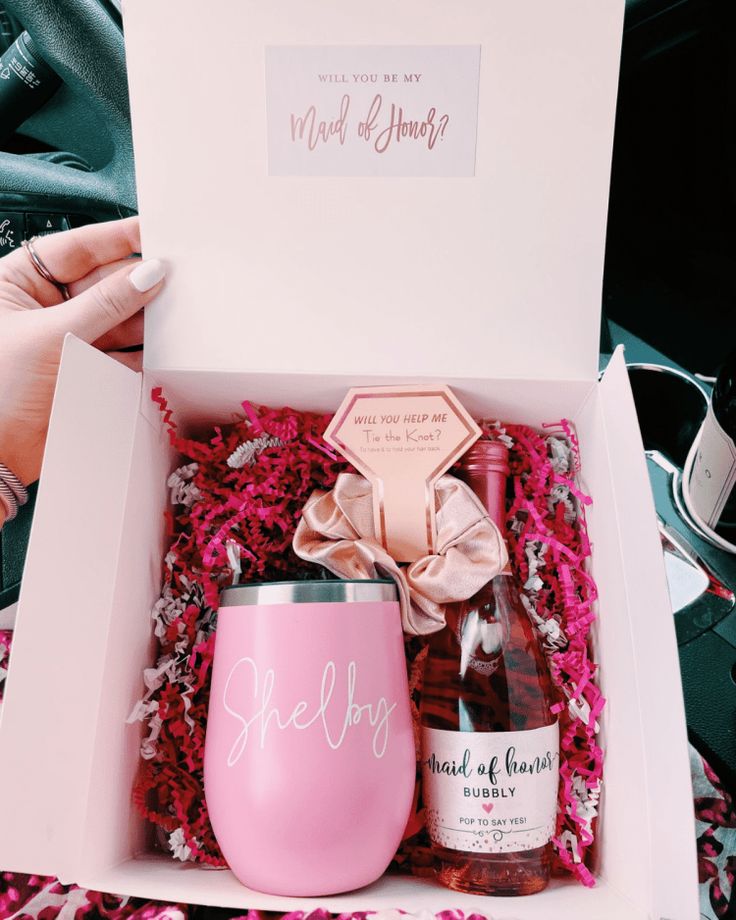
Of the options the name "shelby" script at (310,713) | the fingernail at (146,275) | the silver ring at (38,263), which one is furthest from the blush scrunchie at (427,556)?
the silver ring at (38,263)

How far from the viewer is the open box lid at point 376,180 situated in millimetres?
618

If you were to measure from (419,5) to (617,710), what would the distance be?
0.66 meters

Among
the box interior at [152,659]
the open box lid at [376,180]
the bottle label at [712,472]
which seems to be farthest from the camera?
the bottle label at [712,472]

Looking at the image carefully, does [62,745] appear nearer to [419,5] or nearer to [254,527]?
[254,527]

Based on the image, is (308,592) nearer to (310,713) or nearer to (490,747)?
(310,713)

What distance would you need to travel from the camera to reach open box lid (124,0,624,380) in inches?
24.3

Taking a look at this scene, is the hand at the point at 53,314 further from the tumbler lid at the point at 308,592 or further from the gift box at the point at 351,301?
the tumbler lid at the point at 308,592

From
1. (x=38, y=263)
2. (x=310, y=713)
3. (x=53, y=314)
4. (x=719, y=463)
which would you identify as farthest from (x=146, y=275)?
(x=719, y=463)

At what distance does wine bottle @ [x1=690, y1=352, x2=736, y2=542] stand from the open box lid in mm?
193

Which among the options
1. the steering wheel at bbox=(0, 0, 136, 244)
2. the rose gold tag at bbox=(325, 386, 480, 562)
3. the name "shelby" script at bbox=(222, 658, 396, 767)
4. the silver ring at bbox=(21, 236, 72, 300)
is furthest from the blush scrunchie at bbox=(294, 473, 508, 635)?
the steering wheel at bbox=(0, 0, 136, 244)

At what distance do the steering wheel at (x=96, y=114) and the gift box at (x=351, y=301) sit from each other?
521mm

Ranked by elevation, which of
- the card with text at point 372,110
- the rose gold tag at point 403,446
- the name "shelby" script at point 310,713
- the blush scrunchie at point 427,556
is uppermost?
the card with text at point 372,110

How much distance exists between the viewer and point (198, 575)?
71 centimetres

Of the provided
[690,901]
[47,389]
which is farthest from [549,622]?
[47,389]
